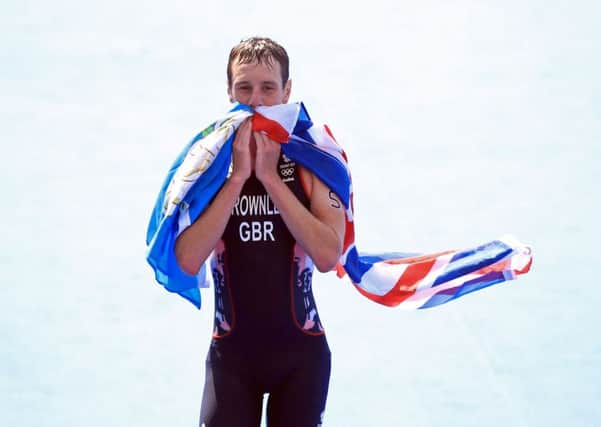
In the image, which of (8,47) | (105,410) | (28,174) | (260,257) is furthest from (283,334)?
(8,47)

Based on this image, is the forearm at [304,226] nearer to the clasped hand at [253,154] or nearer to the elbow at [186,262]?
the clasped hand at [253,154]

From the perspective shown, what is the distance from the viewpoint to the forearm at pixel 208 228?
337cm

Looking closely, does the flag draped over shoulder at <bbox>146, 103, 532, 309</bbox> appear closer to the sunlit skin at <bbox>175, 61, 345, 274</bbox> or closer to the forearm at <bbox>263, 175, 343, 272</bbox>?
the sunlit skin at <bbox>175, 61, 345, 274</bbox>

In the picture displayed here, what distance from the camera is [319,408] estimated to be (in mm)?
3570

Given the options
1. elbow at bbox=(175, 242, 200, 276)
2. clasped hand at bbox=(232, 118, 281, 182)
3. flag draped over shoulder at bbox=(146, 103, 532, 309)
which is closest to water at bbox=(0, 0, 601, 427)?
flag draped over shoulder at bbox=(146, 103, 532, 309)

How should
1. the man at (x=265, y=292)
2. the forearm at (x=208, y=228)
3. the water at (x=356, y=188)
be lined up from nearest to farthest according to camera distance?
the forearm at (x=208, y=228), the man at (x=265, y=292), the water at (x=356, y=188)

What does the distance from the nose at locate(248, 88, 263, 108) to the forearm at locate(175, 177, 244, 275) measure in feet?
0.81

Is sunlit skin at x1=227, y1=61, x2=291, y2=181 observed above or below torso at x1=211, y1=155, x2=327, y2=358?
above

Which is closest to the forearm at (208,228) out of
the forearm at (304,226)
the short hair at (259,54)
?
the forearm at (304,226)

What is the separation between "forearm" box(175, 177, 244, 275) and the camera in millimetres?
3371

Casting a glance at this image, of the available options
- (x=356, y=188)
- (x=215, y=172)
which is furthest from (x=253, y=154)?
(x=356, y=188)

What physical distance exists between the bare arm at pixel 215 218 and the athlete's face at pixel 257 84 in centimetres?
12

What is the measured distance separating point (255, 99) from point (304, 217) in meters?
0.39

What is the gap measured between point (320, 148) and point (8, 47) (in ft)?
21.7
